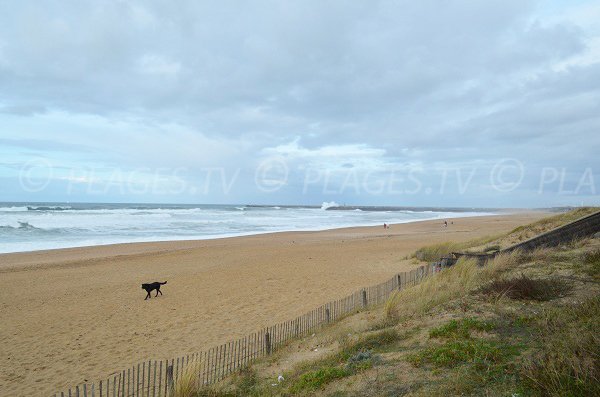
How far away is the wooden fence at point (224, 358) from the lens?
20.0ft

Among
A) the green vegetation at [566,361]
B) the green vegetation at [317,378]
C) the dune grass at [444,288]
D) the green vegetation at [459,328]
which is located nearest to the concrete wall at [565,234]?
the dune grass at [444,288]

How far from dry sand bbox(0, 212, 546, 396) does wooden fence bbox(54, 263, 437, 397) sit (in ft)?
2.31

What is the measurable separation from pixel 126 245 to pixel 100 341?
76.8 feet

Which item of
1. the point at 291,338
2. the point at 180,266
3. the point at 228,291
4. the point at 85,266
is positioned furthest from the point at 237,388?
the point at 85,266

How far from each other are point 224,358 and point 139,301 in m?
8.58

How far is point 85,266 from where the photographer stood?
21906mm

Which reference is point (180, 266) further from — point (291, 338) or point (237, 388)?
point (237, 388)

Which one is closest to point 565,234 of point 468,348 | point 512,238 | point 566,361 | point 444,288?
point 512,238

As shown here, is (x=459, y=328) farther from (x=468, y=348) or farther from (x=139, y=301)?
(x=139, y=301)

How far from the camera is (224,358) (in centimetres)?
701

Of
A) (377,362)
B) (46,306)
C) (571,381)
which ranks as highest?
(571,381)

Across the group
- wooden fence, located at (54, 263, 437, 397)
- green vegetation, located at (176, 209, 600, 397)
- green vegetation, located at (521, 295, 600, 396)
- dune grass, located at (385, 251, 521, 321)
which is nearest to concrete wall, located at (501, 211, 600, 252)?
dune grass, located at (385, 251, 521, 321)

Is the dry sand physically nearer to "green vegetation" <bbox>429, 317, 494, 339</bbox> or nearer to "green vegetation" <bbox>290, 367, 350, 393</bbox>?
"green vegetation" <bbox>290, 367, 350, 393</bbox>

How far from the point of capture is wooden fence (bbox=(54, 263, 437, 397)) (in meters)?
6.09
